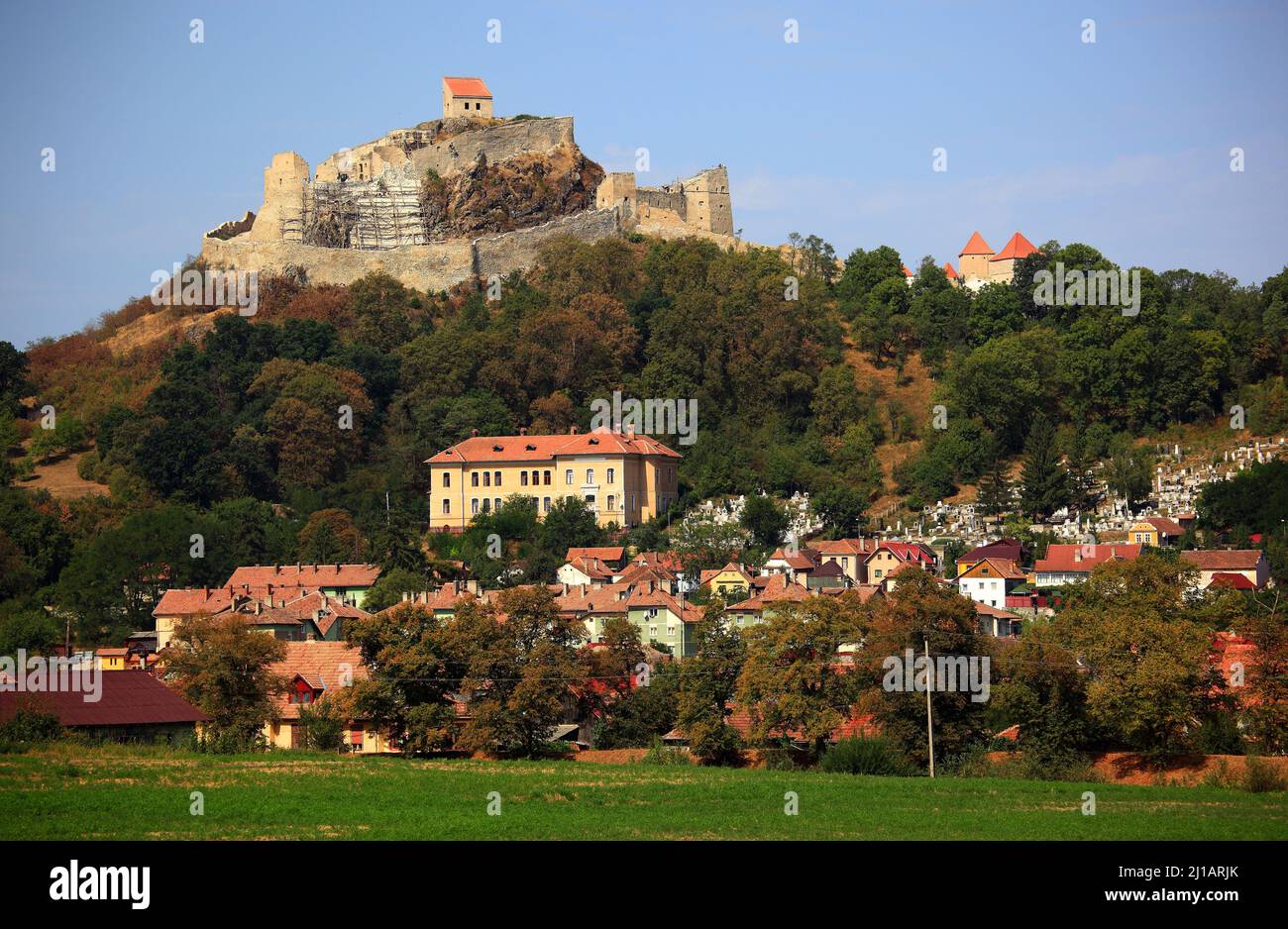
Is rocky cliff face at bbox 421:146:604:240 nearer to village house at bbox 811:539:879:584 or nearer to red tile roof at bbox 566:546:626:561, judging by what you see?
red tile roof at bbox 566:546:626:561

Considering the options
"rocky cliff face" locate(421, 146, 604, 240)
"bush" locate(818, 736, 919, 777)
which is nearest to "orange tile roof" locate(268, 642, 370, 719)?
"bush" locate(818, 736, 919, 777)

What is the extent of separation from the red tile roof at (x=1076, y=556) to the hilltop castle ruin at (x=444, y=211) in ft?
163

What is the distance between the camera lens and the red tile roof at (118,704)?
38.3 m

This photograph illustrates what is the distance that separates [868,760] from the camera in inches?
1470

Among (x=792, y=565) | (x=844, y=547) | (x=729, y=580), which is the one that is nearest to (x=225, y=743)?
(x=729, y=580)

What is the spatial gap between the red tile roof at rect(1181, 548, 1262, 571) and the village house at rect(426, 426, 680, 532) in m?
29.6

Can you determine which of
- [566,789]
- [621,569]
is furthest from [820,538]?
[566,789]

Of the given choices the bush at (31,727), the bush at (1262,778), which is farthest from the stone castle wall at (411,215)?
the bush at (1262,778)

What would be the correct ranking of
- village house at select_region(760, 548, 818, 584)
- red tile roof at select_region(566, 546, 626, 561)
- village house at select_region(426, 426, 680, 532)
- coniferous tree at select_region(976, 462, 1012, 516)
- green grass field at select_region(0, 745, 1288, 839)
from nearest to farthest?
1. green grass field at select_region(0, 745, 1288, 839)
2. village house at select_region(760, 548, 818, 584)
3. red tile roof at select_region(566, 546, 626, 561)
4. coniferous tree at select_region(976, 462, 1012, 516)
5. village house at select_region(426, 426, 680, 532)

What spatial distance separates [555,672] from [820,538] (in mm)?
40139

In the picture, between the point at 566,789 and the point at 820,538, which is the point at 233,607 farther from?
the point at 566,789

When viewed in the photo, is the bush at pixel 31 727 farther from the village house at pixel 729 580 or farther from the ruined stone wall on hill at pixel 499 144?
the ruined stone wall on hill at pixel 499 144

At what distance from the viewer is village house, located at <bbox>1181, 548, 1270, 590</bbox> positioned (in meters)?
62.0
